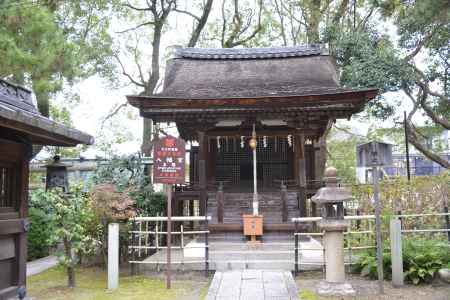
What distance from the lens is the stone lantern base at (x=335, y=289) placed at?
684 cm

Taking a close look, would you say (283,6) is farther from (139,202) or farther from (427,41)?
(139,202)

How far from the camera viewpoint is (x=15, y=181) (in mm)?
6164

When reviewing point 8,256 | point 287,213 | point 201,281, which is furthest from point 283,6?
point 8,256

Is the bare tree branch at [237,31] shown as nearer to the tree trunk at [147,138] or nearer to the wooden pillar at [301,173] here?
the tree trunk at [147,138]

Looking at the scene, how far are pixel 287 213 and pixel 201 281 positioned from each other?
13.0ft

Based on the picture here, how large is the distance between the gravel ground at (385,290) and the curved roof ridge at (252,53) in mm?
10002

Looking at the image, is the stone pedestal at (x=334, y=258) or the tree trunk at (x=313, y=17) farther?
the tree trunk at (x=313, y=17)

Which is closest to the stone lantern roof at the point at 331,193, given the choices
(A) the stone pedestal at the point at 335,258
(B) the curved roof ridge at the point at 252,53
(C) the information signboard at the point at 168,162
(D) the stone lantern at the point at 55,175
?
(A) the stone pedestal at the point at 335,258

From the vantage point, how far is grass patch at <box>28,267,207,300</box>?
23.6ft

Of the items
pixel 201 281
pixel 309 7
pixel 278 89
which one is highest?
pixel 309 7

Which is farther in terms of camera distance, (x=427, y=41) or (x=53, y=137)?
(x=427, y=41)

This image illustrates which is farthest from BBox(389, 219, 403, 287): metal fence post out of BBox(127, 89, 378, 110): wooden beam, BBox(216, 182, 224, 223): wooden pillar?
BBox(216, 182, 224, 223): wooden pillar

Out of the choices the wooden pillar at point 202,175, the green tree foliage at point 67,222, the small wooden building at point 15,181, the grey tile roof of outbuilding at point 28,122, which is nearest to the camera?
the grey tile roof of outbuilding at point 28,122

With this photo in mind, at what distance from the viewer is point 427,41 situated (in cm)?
1505
